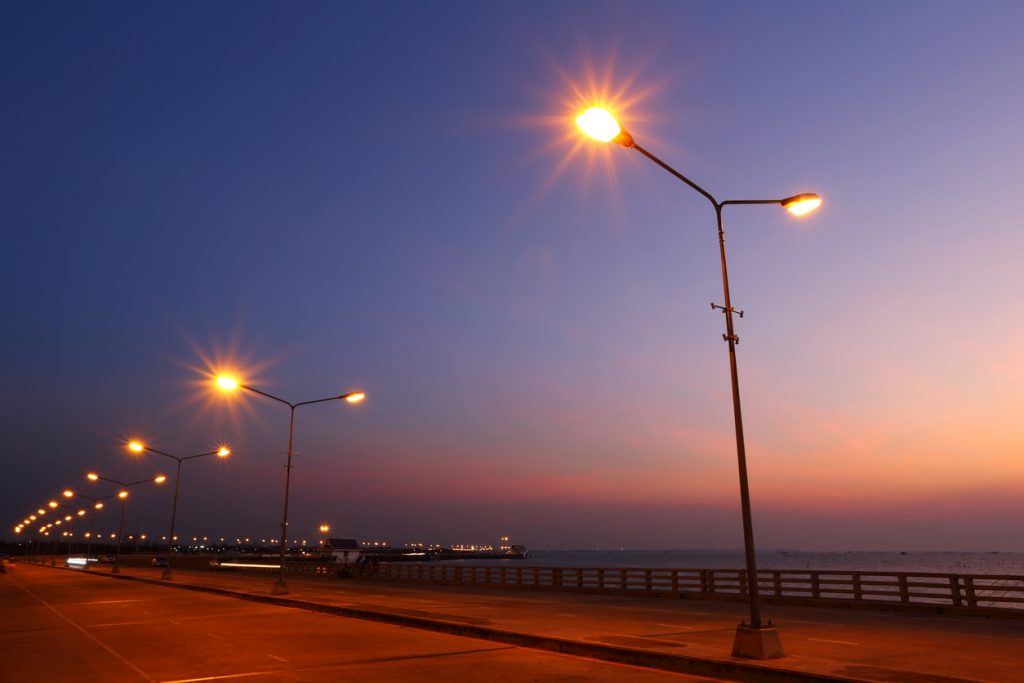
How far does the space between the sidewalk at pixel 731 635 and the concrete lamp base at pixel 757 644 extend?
19 centimetres

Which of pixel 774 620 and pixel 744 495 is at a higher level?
pixel 744 495

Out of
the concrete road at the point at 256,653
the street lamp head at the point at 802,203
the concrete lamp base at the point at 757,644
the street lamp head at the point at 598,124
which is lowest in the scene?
the concrete road at the point at 256,653

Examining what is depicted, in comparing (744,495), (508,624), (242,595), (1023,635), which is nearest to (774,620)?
(1023,635)

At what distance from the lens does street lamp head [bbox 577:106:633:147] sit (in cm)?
1158

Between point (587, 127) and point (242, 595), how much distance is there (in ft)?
92.4

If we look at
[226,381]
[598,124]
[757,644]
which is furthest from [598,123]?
[226,381]

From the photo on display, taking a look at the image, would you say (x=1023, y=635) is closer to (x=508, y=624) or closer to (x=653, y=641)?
(x=653, y=641)

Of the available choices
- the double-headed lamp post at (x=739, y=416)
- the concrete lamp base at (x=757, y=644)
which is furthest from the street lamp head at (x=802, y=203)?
the concrete lamp base at (x=757, y=644)

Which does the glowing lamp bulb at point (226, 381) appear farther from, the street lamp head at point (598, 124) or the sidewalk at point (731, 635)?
the street lamp head at point (598, 124)

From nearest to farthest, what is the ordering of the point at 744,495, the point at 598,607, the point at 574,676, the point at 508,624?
1. the point at 574,676
2. the point at 744,495
3. the point at 508,624
4. the point at 598,607

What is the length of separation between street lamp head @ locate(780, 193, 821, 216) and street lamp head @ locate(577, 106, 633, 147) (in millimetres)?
3930

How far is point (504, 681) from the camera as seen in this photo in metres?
11.9

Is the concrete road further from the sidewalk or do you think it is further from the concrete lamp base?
the concrete lamp base

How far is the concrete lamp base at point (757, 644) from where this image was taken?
1261 centimetres
